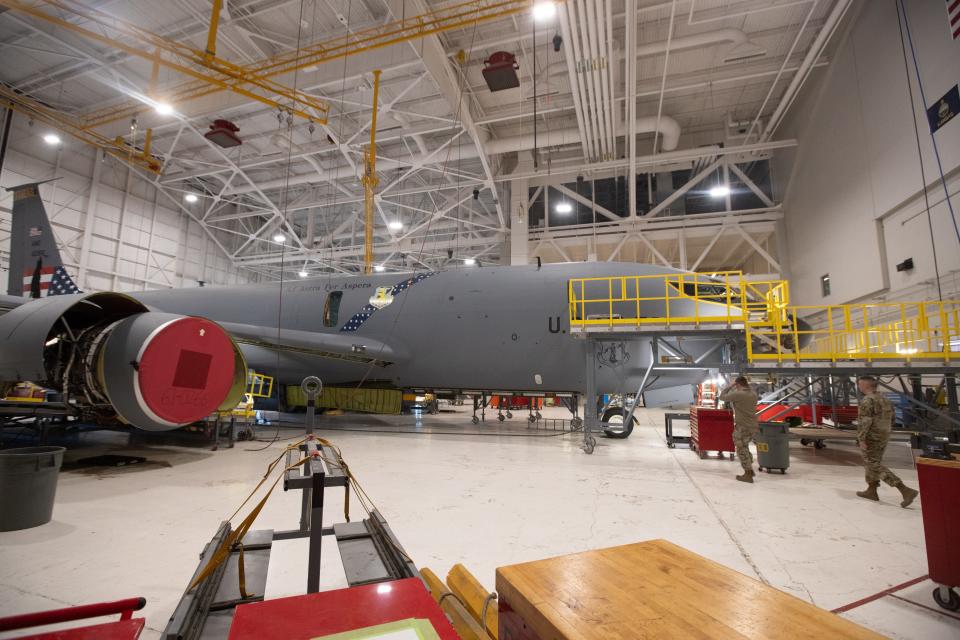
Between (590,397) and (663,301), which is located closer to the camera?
(590,397)

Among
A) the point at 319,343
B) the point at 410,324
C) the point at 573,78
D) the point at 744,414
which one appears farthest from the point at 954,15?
the point at 319,343

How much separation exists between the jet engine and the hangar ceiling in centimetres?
520

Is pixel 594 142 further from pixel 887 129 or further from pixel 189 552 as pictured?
pixel 189 552

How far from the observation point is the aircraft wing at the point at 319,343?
8.92 metres

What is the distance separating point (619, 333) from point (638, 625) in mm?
8100

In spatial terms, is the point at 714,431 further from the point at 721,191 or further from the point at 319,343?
the point at 721,191

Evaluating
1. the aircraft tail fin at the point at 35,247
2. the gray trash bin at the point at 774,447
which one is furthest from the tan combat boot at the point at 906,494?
the aircraft tail fin at the point at 35,247

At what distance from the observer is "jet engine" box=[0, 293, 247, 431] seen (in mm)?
5180

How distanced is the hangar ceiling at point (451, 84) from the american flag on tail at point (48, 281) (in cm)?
696

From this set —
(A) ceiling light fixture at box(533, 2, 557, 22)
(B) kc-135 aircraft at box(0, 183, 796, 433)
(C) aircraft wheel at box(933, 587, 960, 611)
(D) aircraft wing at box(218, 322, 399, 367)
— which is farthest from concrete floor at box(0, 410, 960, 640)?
(A) ceiling light fixture at box(533, 2, 557, 22)

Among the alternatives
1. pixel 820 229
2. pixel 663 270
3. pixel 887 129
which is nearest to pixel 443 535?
pixel 663 270

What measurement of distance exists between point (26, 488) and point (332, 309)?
8.31 meters

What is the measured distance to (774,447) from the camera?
→ 6758 mm

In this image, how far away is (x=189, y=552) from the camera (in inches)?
135
